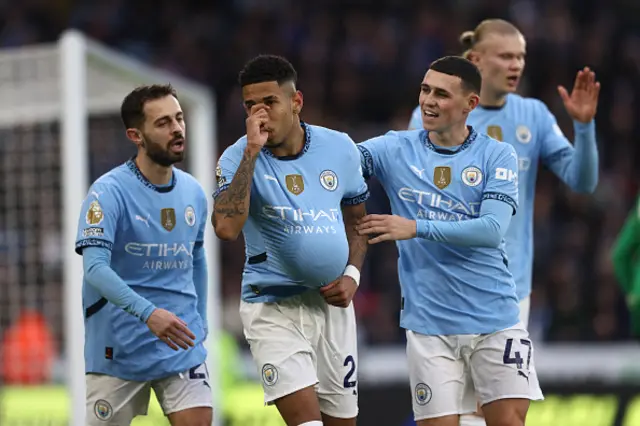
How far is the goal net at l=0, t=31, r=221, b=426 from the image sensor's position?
923cm

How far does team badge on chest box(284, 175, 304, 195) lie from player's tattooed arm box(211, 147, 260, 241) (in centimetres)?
28

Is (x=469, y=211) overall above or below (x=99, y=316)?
above

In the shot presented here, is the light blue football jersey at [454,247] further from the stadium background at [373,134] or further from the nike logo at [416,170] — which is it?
the stadium background at [373,134]

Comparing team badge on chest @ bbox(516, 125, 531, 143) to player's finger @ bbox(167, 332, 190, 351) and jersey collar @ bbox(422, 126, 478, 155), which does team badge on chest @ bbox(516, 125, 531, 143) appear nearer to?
jersey collar @ bbox(422, 126, 478, 155)

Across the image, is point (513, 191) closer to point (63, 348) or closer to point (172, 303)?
point (172, 303)

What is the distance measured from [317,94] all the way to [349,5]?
75.8 inches

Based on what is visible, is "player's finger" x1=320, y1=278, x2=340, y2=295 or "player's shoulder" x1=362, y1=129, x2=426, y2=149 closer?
"player's finger" x1=320, y1=278, x2=340, y2=295

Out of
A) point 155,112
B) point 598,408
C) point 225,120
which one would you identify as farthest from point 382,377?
point 155,112

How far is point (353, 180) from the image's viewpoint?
5.90 m

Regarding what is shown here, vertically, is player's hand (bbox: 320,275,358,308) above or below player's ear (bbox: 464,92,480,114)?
below

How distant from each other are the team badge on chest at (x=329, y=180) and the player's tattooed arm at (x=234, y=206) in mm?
432

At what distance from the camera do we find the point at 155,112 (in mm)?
6238

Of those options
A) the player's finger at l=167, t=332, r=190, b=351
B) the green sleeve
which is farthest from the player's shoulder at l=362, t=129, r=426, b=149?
the green sleeve

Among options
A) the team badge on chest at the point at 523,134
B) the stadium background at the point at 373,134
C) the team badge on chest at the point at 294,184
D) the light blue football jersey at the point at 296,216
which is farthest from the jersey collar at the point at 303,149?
the stadium background at the point at 373,134
